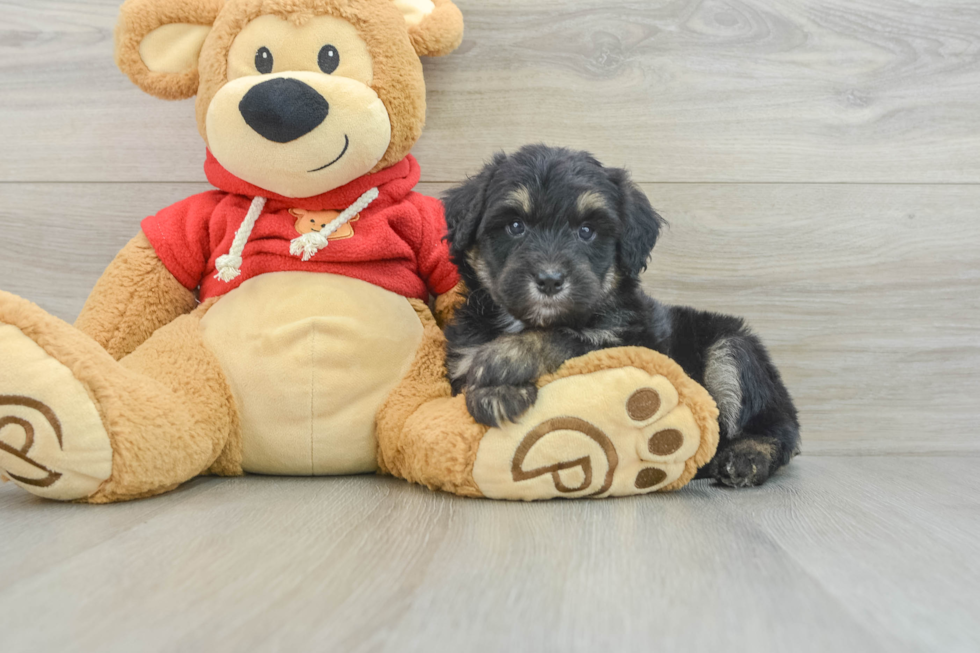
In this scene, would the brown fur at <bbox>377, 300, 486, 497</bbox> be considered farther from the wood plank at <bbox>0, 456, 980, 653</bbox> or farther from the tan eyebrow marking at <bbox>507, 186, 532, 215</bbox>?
the tan eyebrow marking at <bbox>507, 186, 532, 215</bbox>

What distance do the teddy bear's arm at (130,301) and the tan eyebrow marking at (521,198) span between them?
43.1 inches

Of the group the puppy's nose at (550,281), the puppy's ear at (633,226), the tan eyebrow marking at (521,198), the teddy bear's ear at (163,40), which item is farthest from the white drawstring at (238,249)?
the puppy's ear at (633,226)

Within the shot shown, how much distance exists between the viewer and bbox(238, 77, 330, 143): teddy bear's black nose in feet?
6.00

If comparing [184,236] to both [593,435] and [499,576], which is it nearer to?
[593,435]

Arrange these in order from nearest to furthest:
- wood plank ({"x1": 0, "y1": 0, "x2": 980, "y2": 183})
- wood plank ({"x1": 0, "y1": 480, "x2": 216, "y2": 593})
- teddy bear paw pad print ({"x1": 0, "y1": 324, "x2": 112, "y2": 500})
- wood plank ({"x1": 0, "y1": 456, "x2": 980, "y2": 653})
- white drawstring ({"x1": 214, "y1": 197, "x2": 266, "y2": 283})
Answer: wood plank ({"x1": 0, "y1": 456, "x2": 980, "y2": 653})
wood plank ({"x1": 0, "y1": 480, "x2": 216, "y2": 593})
teddy bear paw pad print ({"x1": 0, "y1": 324, "x2": 112, "y2": 500})
white drawstring ({"x1": 214, "y1": 197, "x2": 266, "y2": 283})
wood plank ({"x1": 0, "y1": 0, "x2": 980, "y2": 183})

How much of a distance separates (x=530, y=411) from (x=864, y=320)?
5.20 feet

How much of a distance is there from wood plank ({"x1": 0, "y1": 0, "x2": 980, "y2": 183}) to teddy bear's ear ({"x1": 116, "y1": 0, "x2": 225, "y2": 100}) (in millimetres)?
547

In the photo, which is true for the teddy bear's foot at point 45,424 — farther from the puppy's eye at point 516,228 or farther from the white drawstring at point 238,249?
the puppy's eye at point 516,228

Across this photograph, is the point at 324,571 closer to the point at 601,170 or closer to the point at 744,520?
the point at 744,520

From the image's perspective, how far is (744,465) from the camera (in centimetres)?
210

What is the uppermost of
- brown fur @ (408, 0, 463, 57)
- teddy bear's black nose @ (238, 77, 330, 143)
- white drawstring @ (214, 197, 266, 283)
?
brown fur @ (408, 0, 463, 57)

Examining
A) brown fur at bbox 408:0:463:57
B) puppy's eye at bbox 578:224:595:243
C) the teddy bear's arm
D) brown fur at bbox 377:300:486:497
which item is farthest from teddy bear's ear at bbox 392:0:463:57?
the teddy bear's arm

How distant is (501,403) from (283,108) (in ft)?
3.02

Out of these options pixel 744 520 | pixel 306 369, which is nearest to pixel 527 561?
pixel 744 520
